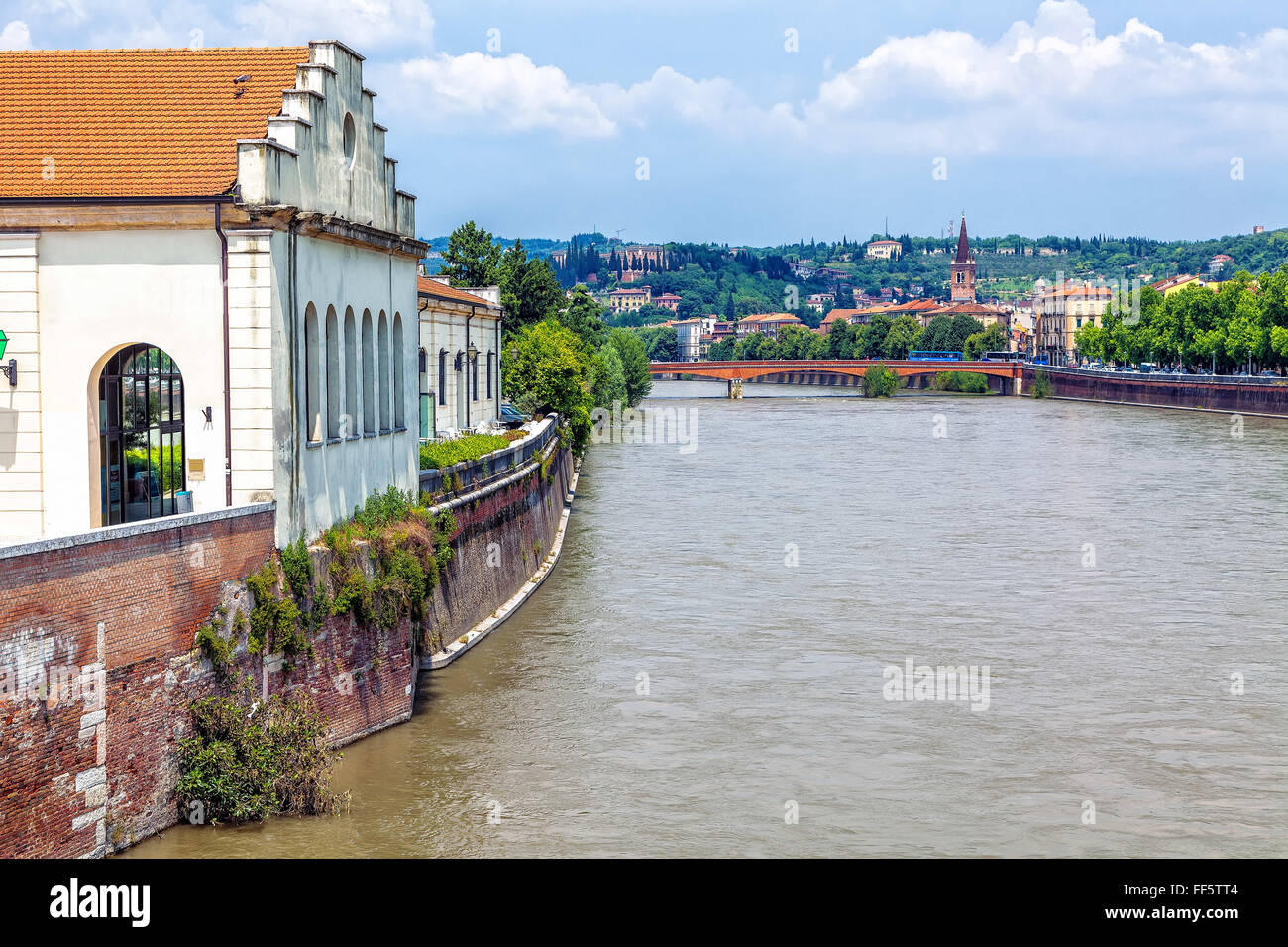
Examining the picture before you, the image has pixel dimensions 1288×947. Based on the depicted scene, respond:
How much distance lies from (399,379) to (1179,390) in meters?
78.0

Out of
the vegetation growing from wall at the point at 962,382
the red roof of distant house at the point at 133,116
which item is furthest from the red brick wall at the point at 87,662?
the vegetation growing from wall at the point at 962,382

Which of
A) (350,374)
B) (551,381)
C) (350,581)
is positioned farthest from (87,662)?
(551,381)

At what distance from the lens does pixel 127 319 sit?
15.7 metres

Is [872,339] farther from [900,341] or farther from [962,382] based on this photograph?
[962,382]

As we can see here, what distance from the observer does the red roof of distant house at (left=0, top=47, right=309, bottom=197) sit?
15953mm

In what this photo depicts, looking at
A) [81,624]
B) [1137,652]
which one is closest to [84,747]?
[81,624]

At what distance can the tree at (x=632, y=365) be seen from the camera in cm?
8438

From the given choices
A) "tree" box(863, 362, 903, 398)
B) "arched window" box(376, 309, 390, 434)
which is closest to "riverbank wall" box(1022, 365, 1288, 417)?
"tree" box(863, 362, 903, 398)

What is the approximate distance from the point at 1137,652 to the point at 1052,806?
8.06 meters

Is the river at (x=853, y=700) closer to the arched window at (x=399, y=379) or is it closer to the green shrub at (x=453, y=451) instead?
the green shrub at (x=453, y=451)

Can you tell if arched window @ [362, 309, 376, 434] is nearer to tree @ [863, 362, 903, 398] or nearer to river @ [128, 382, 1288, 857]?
river @ [128, 382, 1288, 857]

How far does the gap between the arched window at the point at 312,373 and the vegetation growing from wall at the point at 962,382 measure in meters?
110

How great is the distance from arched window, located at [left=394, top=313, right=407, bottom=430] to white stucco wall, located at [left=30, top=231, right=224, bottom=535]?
5097 mm
